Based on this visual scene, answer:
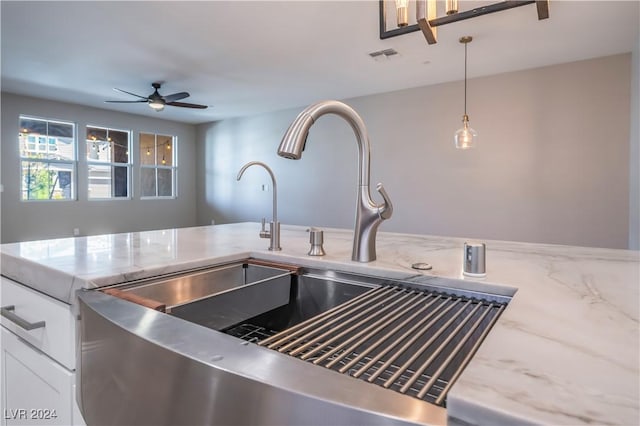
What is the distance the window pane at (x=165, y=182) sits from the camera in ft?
23.5

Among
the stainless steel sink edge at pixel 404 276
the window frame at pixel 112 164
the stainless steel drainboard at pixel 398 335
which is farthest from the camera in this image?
the window frame at pixel 112 164

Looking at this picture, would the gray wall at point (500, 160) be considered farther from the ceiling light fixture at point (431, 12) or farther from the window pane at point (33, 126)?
the window pane at point (33, 126)

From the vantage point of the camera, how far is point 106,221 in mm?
6258

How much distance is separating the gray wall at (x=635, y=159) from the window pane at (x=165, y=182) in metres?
7.26

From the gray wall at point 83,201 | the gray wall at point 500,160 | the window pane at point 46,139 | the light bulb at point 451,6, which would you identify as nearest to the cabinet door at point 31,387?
the light bulb at point 451,6

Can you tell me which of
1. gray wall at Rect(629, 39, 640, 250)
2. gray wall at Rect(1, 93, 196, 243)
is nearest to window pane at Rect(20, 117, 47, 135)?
gray wall at Rect(1, 93, 196, 243)

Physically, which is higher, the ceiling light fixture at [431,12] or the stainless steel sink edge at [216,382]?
the ceiling light fixture at [431,12]

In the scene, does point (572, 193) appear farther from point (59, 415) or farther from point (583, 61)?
point (59, 415)

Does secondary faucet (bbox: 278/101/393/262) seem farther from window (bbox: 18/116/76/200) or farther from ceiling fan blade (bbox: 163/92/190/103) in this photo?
window (bbox: 18/116/76/200)

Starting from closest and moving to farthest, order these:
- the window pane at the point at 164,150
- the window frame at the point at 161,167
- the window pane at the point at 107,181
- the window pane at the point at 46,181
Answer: the window pane at the point at 46,181 → the window pane at the point at 107,181 → the window frame at the point at 161,167 → the window pane at the point at 164,150

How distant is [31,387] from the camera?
0.99 metres

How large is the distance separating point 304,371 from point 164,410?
232 mm

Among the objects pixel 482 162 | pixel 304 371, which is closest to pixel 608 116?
pixel 482 162

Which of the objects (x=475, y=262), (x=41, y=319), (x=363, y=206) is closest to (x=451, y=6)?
(x=363, y=206)
